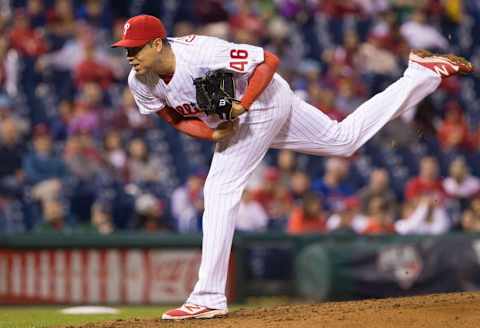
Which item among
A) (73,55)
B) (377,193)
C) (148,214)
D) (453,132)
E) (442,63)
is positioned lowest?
(148,214)

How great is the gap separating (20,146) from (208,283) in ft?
18.8

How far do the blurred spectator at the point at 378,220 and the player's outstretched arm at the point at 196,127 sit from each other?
4.85 meters

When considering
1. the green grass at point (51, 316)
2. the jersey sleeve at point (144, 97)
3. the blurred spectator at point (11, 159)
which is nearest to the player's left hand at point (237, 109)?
the jersey sleeve at point (144, 97)

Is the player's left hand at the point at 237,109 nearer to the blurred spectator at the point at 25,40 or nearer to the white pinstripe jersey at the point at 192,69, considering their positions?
the white pinstripe jersey at the point at 192,69

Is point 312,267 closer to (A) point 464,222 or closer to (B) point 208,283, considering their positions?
(A) point 464,222

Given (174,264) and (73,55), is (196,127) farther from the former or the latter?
(73,55)

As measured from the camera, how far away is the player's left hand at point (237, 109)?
6.36 metres

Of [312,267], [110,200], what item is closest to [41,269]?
[110,200]

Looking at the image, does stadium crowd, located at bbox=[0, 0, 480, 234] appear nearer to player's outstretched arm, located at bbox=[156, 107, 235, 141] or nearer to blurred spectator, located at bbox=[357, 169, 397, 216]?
blurred spectator, located at bbox=[357, 169, 397, 216]

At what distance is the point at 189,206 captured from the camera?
11836mm

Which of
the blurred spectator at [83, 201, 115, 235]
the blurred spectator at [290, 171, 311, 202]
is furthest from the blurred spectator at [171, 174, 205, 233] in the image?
the blurred spectator at [290, 171, 311, 202]

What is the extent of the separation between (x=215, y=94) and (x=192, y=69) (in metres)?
0.23

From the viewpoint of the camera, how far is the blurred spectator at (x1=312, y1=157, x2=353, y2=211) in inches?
483

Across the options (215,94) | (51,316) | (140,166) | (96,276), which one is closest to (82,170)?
(140,166)
